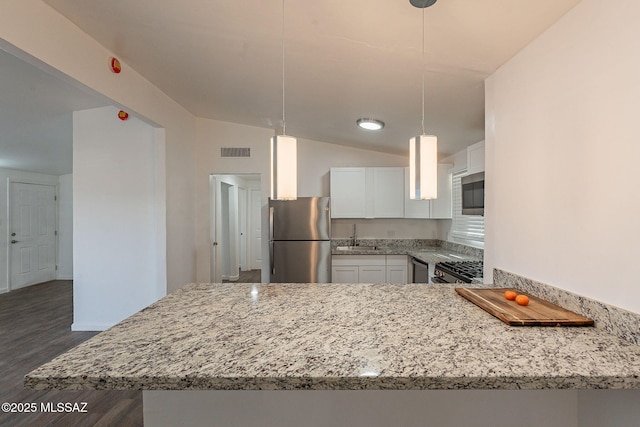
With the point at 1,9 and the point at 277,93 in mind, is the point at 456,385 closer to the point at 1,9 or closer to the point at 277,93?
the point at 1,9

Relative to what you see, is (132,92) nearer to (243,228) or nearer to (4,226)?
(243,228)

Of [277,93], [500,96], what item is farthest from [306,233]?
[500,96]

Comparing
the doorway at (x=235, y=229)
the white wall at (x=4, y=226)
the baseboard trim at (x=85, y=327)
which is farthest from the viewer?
the white wall at (x=4, y=226)

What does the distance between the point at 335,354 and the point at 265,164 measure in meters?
3.76

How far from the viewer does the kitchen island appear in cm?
86

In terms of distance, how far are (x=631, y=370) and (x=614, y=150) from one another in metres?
0.78

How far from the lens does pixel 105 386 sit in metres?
0.86

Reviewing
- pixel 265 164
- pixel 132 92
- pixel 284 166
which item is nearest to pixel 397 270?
pixel 265 164

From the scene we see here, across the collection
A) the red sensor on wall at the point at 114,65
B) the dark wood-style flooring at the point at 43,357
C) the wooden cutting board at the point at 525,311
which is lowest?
the dark wood-style flooring at the point at 43,357

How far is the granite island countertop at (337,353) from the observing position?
860 millimetres

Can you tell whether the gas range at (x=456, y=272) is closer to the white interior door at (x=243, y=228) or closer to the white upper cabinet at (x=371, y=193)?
the white upper cabinet at (x=371, y=193)

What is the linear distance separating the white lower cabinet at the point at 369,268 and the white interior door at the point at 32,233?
5.98 meters

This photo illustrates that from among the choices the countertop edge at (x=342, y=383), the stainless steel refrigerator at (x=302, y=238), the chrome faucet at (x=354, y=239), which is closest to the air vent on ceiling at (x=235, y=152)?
the stainless steel refrigerator at (x=302, y=238)

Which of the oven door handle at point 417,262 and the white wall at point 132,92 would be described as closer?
the white wall at point 132,92
